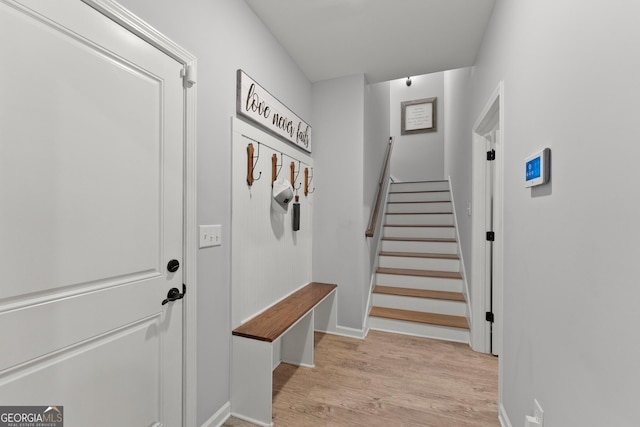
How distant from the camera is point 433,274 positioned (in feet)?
10.6

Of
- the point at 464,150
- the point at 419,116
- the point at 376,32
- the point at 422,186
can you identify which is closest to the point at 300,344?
the point at 376,32

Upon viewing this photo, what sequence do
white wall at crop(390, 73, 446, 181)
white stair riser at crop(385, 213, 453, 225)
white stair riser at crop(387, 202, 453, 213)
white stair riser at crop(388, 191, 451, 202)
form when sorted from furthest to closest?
white wall at crop(390, 73, 446, 181) → white stair riser at crop(388, 191, 451, 202) → white stair riser at crop(387, 202, 453, 213) → white stair riser at crop(385, 213, 453, 225)

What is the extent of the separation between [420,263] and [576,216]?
8.60 feet

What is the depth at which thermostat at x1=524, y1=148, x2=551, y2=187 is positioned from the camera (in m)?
1.11

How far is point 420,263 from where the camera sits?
343 centimetres

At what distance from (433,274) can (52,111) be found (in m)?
3.39

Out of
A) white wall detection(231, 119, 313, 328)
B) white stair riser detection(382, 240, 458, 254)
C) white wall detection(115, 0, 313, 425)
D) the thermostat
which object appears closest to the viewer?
the thermostat

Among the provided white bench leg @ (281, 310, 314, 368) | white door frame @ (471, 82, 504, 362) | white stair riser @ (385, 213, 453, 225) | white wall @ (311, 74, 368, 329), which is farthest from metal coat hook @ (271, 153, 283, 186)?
white stair riser @ (385, 213, 453, 225)

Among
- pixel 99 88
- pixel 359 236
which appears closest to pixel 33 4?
pixel 99 88

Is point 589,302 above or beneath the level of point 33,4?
beneath

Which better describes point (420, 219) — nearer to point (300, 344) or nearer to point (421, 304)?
point (421, 304)

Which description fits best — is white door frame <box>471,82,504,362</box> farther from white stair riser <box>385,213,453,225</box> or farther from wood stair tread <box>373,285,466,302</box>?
white stair riser <box>385,213,453,225</box>

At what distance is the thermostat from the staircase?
192cm

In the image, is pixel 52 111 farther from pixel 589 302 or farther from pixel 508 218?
pixel 508 218
